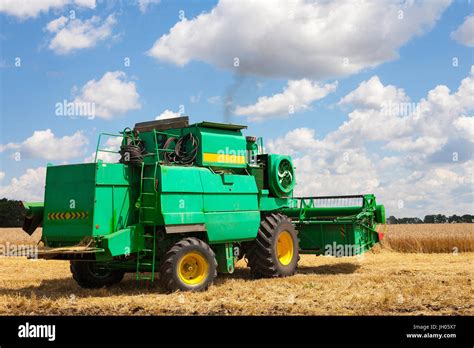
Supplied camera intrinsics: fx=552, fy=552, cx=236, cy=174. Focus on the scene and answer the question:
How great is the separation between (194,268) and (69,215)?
2.60m

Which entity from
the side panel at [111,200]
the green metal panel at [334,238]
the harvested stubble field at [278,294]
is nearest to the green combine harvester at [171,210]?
the side panel at [111,200]

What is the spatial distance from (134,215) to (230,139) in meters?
2.98

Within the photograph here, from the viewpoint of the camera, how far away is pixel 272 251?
41.9 ft

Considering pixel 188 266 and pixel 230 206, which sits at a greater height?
pixel 230 206

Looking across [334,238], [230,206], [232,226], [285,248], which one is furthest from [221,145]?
[334,238]

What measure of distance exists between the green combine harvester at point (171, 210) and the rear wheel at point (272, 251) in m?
0.02

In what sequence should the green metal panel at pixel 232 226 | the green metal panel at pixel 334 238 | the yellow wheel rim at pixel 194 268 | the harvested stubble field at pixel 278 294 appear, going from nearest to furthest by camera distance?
the harvested stubble field at pixel 278 294 → the yellow wheel rim at pixel 194 268 → the green metal panel at pixel 232 226 → the green metal panel at pixel 334 238

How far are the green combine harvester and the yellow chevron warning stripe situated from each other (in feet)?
0.07

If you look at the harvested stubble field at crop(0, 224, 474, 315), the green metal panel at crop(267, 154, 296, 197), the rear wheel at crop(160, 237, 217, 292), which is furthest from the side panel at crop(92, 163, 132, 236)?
the green metal panel at crop(267, 154, 296, 197)

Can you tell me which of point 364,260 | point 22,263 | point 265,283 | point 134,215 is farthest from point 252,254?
point 22,263

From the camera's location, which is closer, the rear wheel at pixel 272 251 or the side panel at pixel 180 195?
the side panel at pixel 180 195

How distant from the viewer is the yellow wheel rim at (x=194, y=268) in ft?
34.8

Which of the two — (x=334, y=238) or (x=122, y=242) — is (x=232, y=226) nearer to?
(x=122, y=242)

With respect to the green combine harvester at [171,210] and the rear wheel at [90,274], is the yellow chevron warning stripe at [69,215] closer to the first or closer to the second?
the green combine harvester at [171,210]
